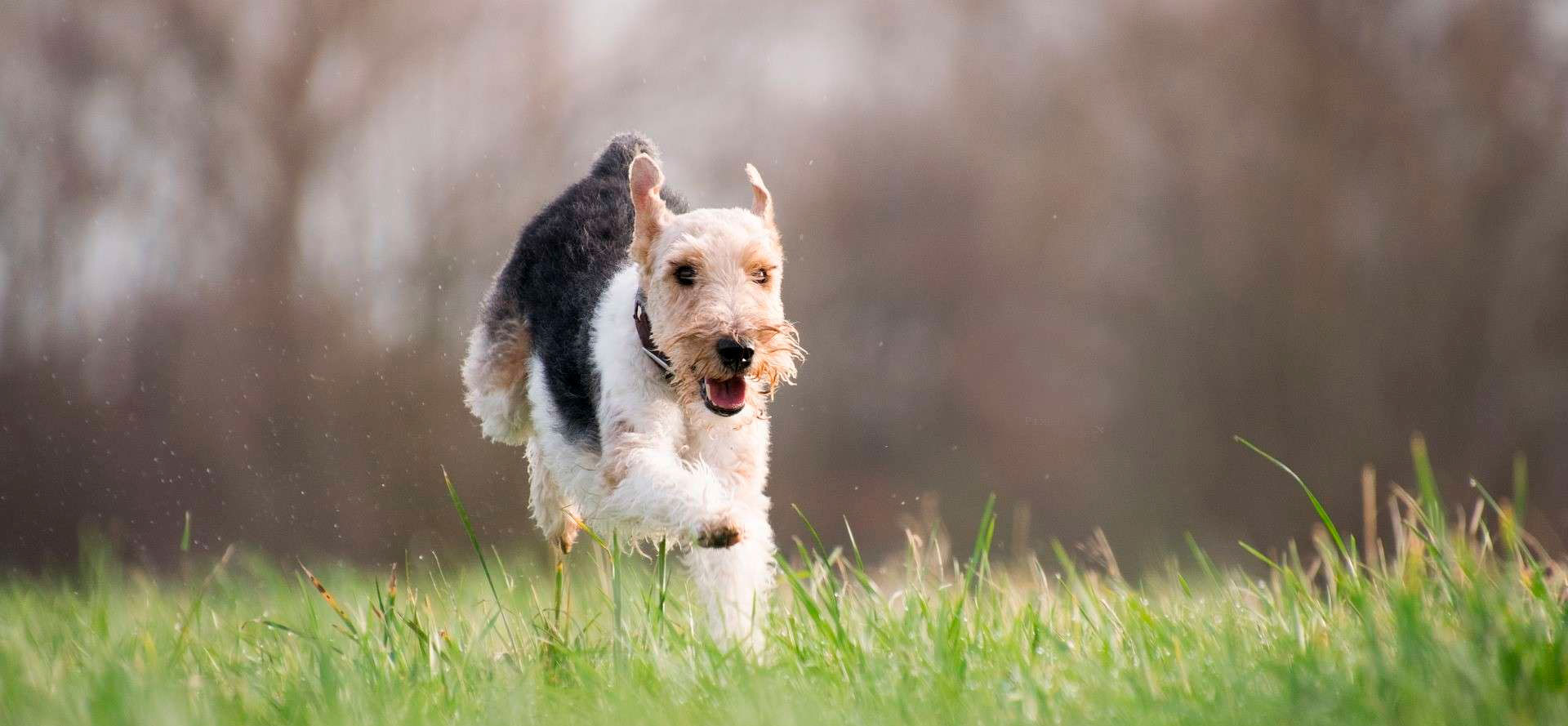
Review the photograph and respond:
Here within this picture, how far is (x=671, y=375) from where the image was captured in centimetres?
327

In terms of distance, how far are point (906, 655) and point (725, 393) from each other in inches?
45.8

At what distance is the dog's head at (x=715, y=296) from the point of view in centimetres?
307

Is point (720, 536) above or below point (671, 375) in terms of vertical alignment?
below

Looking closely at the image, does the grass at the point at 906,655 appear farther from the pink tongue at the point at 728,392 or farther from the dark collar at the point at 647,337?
the dark collar at the point at 647,337

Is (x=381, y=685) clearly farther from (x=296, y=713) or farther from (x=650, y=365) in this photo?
(x=650, y=365)

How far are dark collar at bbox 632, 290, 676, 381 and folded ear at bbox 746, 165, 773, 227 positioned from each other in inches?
17.7

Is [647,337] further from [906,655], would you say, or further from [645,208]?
[906,655]

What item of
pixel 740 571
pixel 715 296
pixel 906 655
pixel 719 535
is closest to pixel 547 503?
pixel 740 571

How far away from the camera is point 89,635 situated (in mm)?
2566

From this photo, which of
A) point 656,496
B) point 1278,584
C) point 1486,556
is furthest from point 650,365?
point 1486,556

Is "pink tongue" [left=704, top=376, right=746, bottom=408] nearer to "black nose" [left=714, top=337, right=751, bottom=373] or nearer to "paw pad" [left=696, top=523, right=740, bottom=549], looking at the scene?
"black nose" [left=714, top=337, right=751, bottom=373]

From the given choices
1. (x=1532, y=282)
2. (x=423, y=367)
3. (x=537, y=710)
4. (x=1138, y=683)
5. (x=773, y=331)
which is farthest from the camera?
(x=1532, y=282)

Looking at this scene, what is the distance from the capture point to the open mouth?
3082mm

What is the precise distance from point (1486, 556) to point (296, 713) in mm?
2310
